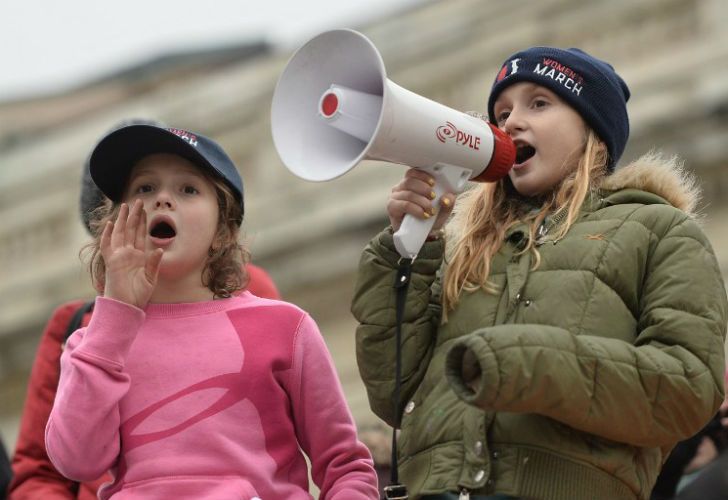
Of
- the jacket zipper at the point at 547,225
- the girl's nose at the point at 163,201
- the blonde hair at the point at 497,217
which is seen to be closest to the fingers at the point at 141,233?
the girl's nose at the point at 163,201

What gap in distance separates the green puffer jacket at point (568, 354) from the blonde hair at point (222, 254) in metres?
0.35

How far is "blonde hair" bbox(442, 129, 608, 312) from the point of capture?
15.0 ft

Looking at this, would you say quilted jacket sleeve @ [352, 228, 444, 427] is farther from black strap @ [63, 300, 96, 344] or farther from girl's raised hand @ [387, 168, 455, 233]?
black strap @ [63, 300, 96, 344]

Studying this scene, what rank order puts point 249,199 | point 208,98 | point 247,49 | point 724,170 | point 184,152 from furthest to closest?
point 247,49
point 208,98
point 249,199
point 724,170
point 184,152

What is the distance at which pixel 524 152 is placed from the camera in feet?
15.6

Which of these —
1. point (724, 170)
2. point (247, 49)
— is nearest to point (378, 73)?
point (724, 170)

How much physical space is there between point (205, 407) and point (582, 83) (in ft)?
4.45

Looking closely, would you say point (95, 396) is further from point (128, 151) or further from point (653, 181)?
point (653, 181)

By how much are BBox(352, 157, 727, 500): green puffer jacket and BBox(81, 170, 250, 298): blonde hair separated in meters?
0.35

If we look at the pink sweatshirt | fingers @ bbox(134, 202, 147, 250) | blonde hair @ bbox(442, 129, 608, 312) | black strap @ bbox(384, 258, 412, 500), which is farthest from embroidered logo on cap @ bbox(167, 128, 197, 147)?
blonde hair @ bbox(442, 129, 608, 312)

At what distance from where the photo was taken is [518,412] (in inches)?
165

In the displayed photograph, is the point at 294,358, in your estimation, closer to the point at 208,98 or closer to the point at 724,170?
the point at 724,170

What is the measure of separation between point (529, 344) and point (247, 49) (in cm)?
2727

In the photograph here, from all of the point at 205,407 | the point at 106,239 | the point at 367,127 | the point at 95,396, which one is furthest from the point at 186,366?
the point at 367,127
